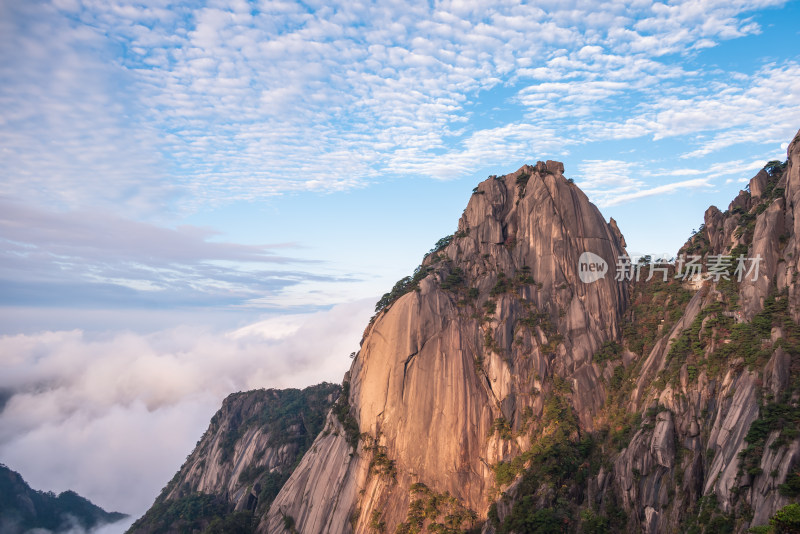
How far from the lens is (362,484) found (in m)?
60.3

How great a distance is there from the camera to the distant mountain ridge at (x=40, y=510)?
12436cm

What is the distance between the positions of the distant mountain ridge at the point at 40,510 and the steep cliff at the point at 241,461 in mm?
39179

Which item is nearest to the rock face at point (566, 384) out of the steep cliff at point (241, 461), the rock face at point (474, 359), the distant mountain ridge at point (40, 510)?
the rock face at point (474, 359)

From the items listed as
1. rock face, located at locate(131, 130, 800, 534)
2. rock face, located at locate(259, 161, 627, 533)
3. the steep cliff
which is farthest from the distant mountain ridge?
rock face, located at locate(259, 161, 627, 533)

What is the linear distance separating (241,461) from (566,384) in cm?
6890

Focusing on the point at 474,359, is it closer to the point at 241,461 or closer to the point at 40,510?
the point at 241,461

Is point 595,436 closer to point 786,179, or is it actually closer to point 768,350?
point 768,350

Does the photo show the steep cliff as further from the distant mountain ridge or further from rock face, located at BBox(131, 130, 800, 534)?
the distant mountain ridge

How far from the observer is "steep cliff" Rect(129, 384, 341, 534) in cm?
8019

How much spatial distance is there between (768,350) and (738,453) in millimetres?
9692

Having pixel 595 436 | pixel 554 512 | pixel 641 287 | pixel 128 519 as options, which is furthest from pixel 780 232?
pixel 128 519

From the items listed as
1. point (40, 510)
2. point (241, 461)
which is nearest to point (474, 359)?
point (241, 461)

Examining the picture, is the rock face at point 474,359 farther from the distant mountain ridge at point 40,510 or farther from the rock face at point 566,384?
the distant mountain ridge at point 40,510

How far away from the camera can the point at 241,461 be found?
3959 inches
